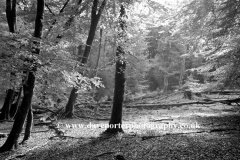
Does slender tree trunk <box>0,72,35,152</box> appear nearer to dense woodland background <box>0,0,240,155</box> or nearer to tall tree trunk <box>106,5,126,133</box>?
dense woodland background <box>0,0,240,155</box>

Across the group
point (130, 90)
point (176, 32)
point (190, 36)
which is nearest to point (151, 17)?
point (176, 32)

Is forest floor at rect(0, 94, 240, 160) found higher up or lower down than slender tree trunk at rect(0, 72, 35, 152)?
lower down

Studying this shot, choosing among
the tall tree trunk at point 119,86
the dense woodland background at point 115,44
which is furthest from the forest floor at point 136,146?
the dense woodland background at point 115,44

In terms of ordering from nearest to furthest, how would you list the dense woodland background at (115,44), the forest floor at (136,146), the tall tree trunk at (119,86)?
the forest floor at (136,146)
the dense woodland background at (115,44)
the tall tree trunk at (119,86)

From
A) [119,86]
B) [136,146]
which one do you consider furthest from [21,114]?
[136,146]

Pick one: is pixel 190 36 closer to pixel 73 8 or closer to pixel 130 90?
pixel 73 8

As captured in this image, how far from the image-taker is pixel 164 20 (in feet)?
31.0

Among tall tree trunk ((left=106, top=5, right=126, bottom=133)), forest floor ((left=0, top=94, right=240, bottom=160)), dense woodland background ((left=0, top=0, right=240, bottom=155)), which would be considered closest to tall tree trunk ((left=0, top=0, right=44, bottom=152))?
dense woodland background ((left=0, top=0, right=240, bottom=155))

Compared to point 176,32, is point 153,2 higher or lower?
higher

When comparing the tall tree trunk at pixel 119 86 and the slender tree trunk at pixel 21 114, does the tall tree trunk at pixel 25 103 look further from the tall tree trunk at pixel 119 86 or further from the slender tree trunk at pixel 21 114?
the tall tree trunk at pixel 119 86

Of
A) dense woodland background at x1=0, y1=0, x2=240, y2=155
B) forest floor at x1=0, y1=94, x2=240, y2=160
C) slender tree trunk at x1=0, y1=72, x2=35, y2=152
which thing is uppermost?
dense woodland background at x1=0, y1=0, x2=240, y2=155

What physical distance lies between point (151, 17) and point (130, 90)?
15.9m

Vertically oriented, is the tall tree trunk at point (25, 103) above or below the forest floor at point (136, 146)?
above

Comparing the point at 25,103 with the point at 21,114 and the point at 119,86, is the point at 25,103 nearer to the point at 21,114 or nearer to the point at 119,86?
the point at 21,114
